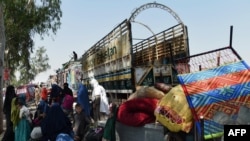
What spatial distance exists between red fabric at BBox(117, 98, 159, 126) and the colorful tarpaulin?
1863mm

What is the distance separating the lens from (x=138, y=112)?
6926mm

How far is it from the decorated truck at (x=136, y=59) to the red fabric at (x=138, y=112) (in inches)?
117

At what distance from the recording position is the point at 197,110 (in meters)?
4.84

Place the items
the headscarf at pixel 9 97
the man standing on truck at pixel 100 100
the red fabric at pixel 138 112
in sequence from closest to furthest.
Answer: the red fabric at pixel 138 112 → the headscarf at pixel 9 97 → the man standing on truck at pixel 100 100

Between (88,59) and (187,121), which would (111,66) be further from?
(187,121)

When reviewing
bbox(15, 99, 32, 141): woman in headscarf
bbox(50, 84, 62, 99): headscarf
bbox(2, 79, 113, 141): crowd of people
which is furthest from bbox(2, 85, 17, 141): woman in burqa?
bbox(50, 84, 62, 99): headscarf

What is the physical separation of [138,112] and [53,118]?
195cm

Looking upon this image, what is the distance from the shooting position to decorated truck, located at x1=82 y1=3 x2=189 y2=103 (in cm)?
1114

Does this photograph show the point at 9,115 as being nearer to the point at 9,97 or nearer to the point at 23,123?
the point at 9,97

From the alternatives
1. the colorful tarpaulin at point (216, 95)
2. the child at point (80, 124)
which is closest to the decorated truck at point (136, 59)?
the child at point (80, 124)

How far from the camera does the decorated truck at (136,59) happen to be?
11.1 metres

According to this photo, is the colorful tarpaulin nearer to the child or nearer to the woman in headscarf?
the child

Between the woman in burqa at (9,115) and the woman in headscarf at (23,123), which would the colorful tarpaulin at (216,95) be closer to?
the woman in headscarf at (23,123)

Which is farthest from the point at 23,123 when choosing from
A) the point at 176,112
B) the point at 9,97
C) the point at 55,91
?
the point at 176,112
